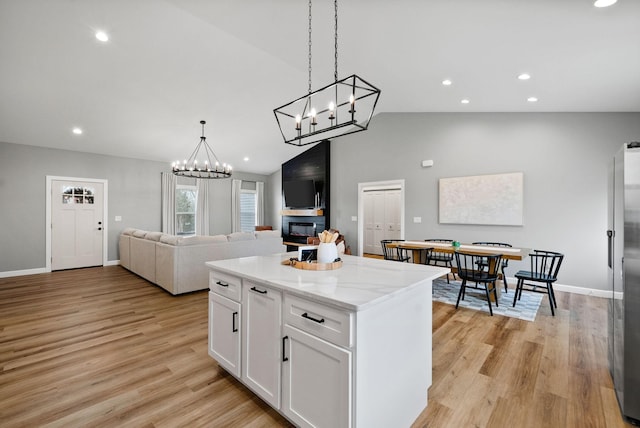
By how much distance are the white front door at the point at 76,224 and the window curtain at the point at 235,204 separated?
10.6 ft

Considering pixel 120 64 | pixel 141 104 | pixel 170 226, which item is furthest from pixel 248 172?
pixel 120 64

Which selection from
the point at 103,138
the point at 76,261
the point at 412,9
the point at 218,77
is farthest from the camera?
the point at 76,261

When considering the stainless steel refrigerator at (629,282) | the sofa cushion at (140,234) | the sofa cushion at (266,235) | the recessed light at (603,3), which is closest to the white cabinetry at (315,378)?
the stainless steel refrigerator at (629,282)

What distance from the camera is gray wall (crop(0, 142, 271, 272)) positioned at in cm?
556

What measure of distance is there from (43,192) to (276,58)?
5663 mm

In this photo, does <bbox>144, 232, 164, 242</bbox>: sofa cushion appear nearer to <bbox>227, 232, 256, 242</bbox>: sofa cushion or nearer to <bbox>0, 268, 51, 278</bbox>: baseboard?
<bbox>227, 232, 256, 242</bbox>: sofa cushion

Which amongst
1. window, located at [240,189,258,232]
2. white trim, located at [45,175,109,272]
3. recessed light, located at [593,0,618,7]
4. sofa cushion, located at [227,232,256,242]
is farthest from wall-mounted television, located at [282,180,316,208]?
recessed light, located at [593,0,618,7]

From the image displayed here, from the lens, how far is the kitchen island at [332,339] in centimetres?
133

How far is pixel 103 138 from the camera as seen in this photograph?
19.2 feet

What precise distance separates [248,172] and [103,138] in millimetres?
4039

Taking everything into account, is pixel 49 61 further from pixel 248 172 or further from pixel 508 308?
pixel 508 308

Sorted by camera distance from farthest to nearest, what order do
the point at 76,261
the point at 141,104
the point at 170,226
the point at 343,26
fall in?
the point at 170,226 < the point at 76,261 < the point at 141,104 < the point at 343,26

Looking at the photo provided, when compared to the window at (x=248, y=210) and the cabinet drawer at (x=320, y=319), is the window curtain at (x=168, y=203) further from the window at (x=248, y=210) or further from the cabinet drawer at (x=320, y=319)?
the cabinet drawer at (x=320, y=319)

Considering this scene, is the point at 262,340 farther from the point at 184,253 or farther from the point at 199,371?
the point at 184,253
